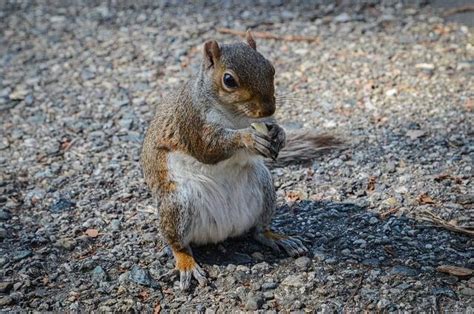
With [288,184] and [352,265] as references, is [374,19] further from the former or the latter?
[352,265]

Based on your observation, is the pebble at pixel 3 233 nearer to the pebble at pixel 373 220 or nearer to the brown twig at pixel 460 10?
the pebble at pixel 373 220

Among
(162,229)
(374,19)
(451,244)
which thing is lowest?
(451,244)

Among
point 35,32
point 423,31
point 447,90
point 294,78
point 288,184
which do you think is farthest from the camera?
point 35,32

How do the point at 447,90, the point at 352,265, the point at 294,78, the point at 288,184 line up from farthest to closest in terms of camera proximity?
the point at 294,78 → the point at 447,90 → the point at 288,184 → the point at 352,265

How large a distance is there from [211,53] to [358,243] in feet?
3.25

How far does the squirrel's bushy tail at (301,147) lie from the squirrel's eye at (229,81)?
1.02 metres

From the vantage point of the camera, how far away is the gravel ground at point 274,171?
2943 millimetres

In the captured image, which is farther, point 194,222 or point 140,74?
point 140,74

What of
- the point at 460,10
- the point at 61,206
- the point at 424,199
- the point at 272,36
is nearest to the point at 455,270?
the point at 424,199

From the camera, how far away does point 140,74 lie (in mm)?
5027

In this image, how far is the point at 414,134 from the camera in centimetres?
401

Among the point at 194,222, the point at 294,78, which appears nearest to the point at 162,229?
the point at 194,222

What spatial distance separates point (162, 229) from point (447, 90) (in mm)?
2171

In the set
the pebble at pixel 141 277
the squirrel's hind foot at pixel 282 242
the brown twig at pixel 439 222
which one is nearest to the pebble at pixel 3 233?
the pebble at pixel 141 277
